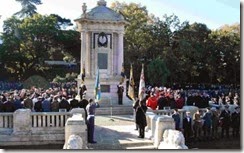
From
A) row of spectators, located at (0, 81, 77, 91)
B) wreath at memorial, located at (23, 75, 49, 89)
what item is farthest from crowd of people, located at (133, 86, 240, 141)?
wreath at memorial, located at (23, 75, 49, 89)

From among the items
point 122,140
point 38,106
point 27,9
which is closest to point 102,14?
point 38,106

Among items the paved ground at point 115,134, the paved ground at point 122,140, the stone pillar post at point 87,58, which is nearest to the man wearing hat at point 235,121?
the paved ground at point 122,140

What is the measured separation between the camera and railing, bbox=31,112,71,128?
8477mm

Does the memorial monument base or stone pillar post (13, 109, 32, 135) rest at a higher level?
the memorial monument base

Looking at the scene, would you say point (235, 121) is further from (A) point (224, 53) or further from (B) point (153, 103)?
(A) point (224, 53)

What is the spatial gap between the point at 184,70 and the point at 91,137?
12.7 m

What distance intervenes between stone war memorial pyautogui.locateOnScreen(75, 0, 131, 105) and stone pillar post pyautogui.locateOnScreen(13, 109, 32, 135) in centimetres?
491

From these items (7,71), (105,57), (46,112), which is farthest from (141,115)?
(7,71)

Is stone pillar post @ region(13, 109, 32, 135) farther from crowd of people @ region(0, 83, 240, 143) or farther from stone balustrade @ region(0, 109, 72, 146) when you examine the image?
crowd of people @ region(0, 83, 240, 143)

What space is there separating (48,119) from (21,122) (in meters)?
0.54

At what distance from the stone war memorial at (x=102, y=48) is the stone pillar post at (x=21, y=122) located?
16.1ft

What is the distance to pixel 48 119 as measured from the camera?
338 inches

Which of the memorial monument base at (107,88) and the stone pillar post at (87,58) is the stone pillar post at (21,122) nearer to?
the memorial monument base at (107,88)

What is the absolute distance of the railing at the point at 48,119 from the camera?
8.48m
